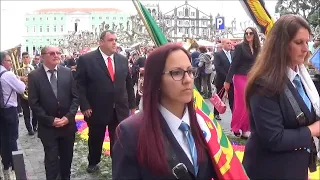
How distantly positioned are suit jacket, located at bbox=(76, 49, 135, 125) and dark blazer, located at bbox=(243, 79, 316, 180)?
3.32 m

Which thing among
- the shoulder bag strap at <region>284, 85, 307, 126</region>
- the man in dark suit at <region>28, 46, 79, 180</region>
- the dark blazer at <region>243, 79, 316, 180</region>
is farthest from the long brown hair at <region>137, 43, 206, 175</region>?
the man in dark suit at <region>28, 46, 79, 180</region>

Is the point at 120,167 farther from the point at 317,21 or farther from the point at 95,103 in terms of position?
the point at 317,21

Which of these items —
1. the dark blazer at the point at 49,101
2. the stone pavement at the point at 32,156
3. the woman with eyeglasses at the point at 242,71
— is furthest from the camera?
the woman with eyeglasses at the point at 242,71

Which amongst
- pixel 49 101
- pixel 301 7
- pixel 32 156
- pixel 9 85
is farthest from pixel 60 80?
pixel 301 7

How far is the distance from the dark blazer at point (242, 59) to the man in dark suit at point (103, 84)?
7.21ft

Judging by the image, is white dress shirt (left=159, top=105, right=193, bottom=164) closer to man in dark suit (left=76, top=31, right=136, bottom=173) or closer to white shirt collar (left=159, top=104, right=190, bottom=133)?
white shirt collar (left=159, top=104, right=190, bottom=133)

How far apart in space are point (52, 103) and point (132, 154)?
11.3ft

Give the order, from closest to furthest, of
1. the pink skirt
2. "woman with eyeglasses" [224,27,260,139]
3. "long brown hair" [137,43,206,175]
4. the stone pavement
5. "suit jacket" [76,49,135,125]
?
"long brown hair" [137,43,206,175] < "suit jacket" [76,49,135,125] < the stone pavement < "woman with eyeglasses" [224,27,260,139] < the pink skirt

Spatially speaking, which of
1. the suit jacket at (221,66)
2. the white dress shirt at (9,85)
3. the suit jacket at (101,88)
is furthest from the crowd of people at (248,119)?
the suit jacket at (221,66)

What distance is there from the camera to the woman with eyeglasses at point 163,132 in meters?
2.21

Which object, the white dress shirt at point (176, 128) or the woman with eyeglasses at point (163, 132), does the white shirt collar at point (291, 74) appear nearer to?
the woman with eyeglasses at point (163, 132)

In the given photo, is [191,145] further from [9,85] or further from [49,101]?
[9,85]

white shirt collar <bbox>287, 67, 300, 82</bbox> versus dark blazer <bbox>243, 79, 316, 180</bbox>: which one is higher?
white shirt collar <bbox>287, 67, 300, 82</bbox>

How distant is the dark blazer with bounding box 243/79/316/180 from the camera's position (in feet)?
9.11
